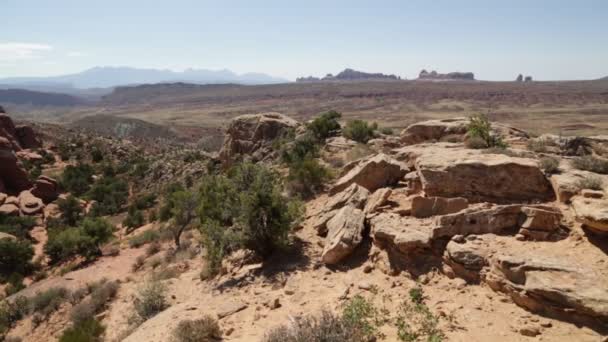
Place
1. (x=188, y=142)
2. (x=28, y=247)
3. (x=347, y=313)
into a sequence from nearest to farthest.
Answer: (x=347, y=313) → (x=28, y=247) → (x=188, y=142)

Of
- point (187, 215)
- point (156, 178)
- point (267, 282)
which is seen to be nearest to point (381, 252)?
point (267, 282)

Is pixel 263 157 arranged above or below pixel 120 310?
above

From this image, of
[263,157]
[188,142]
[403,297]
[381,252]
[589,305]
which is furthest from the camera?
[188,142]

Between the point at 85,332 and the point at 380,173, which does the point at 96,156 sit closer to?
the point at 85,332

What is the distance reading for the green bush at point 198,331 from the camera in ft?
24.9

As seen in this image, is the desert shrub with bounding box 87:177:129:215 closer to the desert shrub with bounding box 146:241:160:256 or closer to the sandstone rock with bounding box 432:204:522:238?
the desert shrub with bounding box 146:241:160:256

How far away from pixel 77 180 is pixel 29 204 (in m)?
6.29

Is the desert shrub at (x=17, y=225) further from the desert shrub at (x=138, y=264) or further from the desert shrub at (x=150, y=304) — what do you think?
the desert shrub at (x=150, y=304)

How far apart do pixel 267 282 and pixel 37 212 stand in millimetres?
29996

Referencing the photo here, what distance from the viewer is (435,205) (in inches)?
381

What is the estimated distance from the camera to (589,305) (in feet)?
19.6

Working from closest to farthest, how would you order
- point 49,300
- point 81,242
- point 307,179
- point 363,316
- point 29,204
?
point 363,316 < point 49,300 < point 307,179 < point 81,242 < point 29,204

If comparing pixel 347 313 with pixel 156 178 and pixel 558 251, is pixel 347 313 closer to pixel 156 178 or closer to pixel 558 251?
pixel 558 251

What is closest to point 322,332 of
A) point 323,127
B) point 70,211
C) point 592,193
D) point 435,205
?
point 435,205
